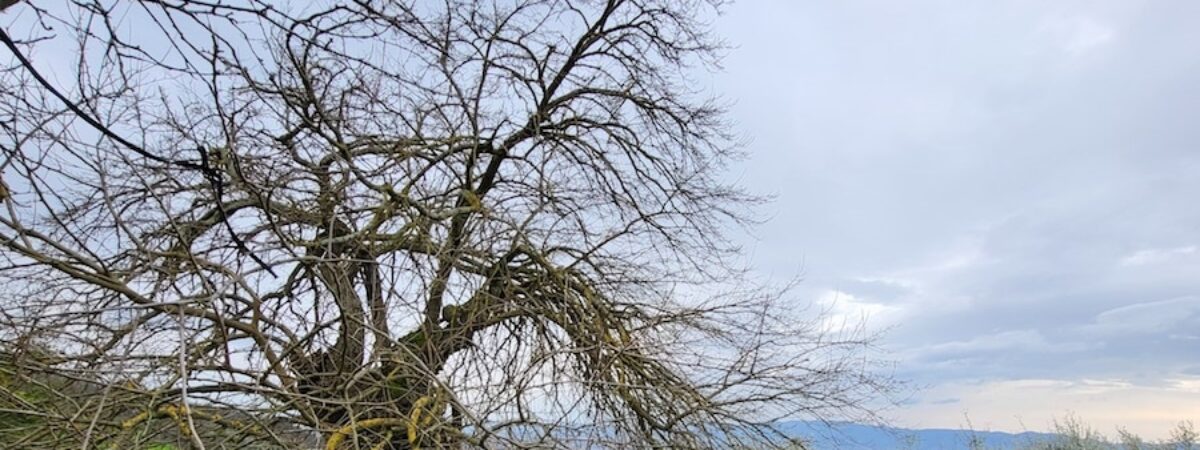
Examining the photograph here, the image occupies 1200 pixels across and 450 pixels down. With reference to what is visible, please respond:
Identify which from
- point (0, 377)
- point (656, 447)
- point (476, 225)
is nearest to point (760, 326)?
point (656, 447)

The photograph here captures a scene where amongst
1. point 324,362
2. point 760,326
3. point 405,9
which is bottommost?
point 324,362

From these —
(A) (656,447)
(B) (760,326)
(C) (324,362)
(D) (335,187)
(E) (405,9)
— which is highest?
(D) (335,187)

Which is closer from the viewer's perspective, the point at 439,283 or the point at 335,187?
the point at 439,283

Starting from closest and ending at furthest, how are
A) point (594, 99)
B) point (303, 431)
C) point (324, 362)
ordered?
point (303, 431)
point (324, 362)
point (594, 99)

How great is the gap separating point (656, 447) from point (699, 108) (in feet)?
10.0

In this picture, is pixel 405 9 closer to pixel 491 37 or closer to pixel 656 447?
pixel 656 447

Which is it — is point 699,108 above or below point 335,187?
above

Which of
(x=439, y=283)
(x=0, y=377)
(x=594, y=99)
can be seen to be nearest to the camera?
(x=0, y=377)

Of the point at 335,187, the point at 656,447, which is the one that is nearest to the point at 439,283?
the point at 335,187

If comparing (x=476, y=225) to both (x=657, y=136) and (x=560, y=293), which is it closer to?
(x=560, y=293)

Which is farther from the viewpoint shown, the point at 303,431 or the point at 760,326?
the point at 760,326

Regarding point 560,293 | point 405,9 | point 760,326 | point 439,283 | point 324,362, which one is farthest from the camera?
point 560,293

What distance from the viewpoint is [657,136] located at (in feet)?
20.0

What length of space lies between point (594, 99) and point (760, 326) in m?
2.24
